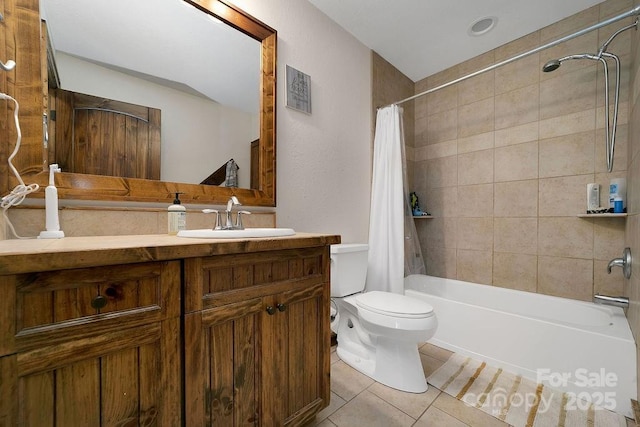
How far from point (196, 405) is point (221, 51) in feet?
5.15

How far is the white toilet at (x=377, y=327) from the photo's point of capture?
52.4 inches

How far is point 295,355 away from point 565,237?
2152 millimetres

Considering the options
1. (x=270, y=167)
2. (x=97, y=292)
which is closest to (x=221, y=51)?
(x=270, y=167)

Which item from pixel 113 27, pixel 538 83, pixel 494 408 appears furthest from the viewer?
pixel 538 83

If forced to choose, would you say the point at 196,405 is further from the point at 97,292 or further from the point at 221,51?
the point at 221,51

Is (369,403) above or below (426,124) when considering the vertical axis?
below

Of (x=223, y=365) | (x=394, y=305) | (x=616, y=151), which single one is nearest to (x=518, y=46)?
(x=616, y=151)

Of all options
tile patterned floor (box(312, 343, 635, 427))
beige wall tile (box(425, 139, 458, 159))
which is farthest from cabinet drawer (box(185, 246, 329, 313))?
beige wall tile (box(425, 139, 458, 159))

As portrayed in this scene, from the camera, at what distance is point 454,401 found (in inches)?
50.9

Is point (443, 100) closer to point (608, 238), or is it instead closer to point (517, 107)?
point (517, 107)

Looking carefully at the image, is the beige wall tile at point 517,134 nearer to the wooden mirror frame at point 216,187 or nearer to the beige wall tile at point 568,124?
the beige wall tile at point 568,124

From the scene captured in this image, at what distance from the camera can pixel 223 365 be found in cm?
78

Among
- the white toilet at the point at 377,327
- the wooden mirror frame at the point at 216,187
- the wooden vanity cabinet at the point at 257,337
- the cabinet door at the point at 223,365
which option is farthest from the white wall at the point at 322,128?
the cabinet door at the point at 223,365

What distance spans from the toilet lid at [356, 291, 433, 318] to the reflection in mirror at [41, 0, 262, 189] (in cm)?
94
